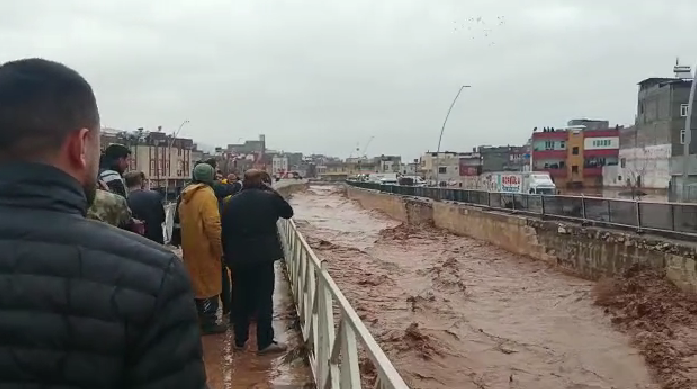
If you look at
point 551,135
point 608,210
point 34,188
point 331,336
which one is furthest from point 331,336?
point 551,135

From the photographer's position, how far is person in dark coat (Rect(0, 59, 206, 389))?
4.71ft

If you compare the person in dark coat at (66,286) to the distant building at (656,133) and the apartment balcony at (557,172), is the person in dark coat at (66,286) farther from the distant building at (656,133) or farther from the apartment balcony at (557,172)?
the apartment balcony at (557,172)

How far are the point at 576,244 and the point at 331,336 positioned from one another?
534 inches

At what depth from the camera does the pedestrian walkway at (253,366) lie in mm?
5605

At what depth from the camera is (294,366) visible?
6195 millimetres

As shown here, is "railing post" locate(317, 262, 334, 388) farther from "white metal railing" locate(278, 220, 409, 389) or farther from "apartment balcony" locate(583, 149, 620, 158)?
"apartment balcony" locate(583, 149, 620, 158)

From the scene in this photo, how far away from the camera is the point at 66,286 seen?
1.45 meters

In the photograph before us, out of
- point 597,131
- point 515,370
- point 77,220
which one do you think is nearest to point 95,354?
point 77,220

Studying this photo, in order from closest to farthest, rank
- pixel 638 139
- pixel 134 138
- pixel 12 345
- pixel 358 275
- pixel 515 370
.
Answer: pixel 12 345
pixel 515 370
pixel 358 275
pixel 134 138
pixel 638 139

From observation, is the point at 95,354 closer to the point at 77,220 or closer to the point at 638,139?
the point at 77,220

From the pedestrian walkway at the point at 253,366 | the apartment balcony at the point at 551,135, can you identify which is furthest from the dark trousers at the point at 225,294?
the apartment balcony at the point at 551,135

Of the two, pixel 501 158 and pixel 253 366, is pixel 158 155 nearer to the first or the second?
pixel 253 366

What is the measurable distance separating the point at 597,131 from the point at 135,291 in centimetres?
9176

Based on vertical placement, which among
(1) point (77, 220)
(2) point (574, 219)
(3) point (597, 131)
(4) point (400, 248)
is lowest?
(4) point (400, 248)
